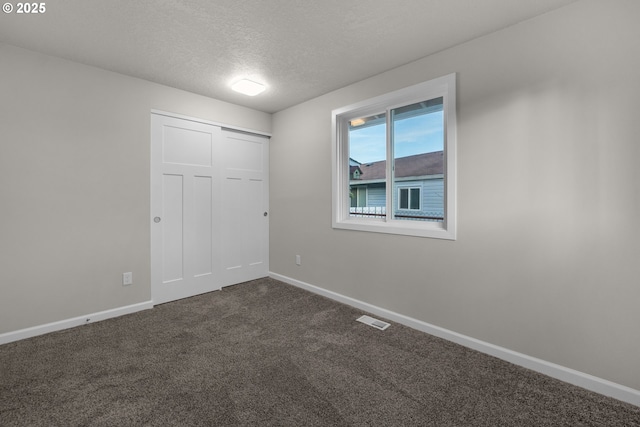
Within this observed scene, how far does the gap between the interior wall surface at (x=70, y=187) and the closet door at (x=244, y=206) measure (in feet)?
2.99

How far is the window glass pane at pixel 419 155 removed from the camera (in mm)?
2564

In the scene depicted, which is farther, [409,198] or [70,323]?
[409,198]

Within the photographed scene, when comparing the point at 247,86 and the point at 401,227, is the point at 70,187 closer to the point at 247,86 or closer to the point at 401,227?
the point at 247,86

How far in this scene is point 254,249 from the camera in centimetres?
402

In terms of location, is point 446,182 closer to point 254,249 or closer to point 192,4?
point 192,4

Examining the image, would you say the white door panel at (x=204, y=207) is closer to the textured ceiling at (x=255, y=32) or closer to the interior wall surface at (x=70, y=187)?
the interior wall surface at (x=70, y=187)

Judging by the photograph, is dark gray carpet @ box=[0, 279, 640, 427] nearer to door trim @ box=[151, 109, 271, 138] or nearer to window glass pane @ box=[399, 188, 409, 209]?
window glass pane @ box=[399, 188, 409, 209]

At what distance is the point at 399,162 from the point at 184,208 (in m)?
2.53

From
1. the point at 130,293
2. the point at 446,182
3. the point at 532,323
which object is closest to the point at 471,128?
the point at 446,182

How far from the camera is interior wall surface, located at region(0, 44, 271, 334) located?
229 centimetres

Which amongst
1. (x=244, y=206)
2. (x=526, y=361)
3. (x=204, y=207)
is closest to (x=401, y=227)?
(x=526, y=361)

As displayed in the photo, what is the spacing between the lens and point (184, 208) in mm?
3314

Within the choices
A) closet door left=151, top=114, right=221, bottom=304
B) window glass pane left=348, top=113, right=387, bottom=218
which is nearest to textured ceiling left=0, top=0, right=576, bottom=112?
window glass pane left=348, top=113, right=387, bottom=218

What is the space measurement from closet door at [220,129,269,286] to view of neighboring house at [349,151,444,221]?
4.77 feet
